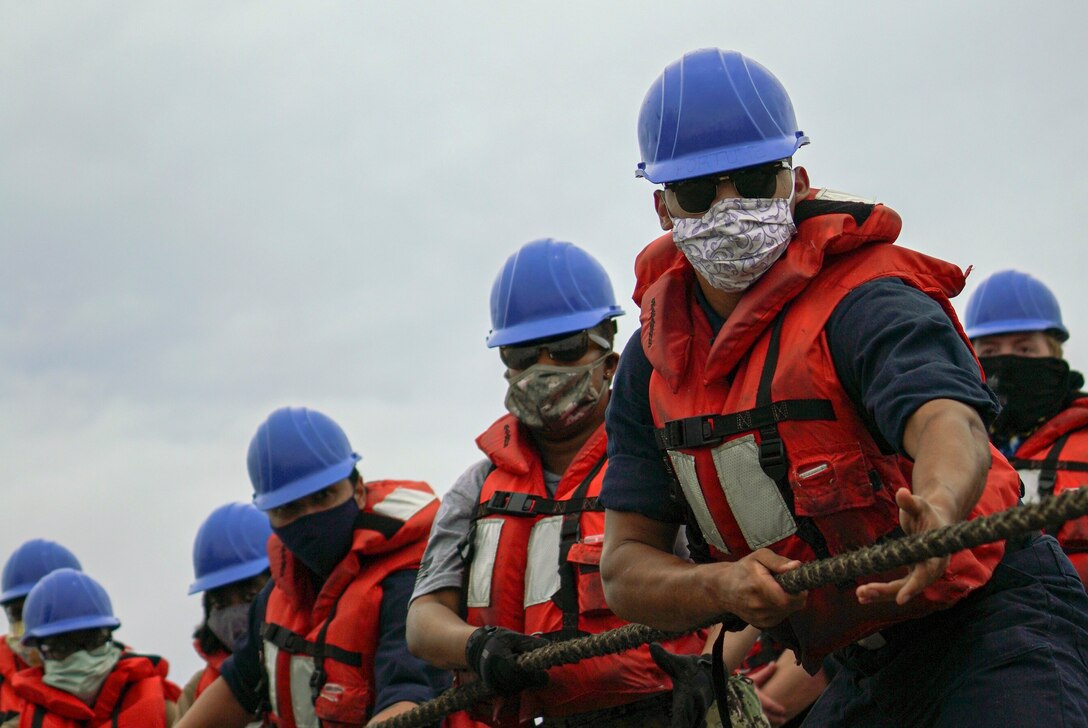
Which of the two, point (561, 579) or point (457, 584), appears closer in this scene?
point (561, 579)

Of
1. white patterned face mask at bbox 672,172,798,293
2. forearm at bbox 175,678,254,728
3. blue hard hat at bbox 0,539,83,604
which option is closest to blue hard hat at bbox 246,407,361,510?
forearm at bbox 175,678,254,728

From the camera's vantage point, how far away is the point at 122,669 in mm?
10805

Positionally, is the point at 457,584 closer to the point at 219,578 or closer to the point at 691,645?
the point at 691,645

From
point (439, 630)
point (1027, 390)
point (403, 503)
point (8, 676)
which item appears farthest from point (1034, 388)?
point (8, 676)

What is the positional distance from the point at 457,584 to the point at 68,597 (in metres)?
6.10

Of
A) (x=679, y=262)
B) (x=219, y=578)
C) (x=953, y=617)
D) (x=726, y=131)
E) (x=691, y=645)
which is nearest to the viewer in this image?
(x=953, y=617)

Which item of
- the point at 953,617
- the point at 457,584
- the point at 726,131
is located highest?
the point at 726,131

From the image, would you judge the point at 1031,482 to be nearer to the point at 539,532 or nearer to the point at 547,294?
the point at 547,294

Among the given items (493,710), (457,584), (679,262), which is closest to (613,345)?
(457,584)

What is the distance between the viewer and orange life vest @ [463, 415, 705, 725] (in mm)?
5406

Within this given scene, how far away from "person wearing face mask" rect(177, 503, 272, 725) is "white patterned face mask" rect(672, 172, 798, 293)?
21.3ft

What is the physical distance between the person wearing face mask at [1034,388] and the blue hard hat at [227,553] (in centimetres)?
466

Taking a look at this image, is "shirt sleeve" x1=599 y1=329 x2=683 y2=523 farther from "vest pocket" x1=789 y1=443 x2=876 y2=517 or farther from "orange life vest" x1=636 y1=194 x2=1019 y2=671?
"vest pocket" x1=789 y1=443 x2=876 y2=517

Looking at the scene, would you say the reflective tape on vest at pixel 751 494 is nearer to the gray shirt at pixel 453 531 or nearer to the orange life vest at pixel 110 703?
the gray shirt at pixel 453 531
